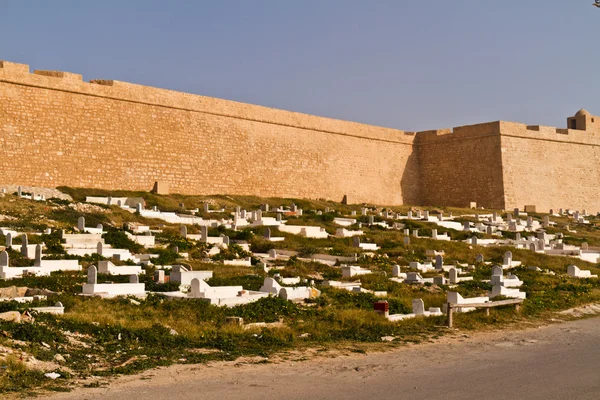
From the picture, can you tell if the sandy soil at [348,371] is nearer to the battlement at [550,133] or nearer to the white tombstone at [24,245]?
the white tombstone at [24,245]

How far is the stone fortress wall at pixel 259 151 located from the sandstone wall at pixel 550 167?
0.07m

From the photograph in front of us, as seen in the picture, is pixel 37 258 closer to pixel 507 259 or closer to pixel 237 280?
pixel 237 280

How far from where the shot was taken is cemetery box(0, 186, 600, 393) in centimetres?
854

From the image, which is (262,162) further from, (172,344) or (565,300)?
(172,344)

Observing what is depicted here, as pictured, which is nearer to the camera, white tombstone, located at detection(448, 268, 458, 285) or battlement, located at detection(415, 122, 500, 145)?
white tombstone, located at detection(448, 268, 458, 285)

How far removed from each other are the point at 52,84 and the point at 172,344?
63.6ft

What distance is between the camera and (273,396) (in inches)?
257

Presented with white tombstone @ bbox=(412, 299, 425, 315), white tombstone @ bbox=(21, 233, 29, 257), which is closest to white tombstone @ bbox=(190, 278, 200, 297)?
white tombstone @ bbox=(412, 299, 425, 315)

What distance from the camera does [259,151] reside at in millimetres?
33062

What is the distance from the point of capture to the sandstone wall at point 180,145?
24.8 meters

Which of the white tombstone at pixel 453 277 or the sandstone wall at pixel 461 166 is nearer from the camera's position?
the white tombstone at pixel 453 277

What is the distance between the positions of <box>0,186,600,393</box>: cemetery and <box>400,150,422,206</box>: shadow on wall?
555 inches

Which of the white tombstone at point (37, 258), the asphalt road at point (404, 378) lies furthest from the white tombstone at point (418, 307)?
the white tombstone at point (37, 258)

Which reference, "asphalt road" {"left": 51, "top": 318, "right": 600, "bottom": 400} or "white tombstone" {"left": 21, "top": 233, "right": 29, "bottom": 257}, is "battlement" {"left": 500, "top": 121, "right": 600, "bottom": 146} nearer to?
"white tombstone" {"left": 21, "top": 233, "right": 29, "bottom": 257}
